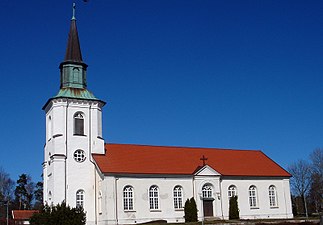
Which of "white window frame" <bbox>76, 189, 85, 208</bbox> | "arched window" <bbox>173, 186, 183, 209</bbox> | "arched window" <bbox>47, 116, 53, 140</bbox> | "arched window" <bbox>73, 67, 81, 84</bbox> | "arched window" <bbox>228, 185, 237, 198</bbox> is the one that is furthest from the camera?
"arched window" <bbox>228, 185, 237, 198</bbox>

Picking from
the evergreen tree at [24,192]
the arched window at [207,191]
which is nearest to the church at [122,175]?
the arched window at [207,191]

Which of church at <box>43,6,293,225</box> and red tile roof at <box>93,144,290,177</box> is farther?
red tile roof at <box>93,144,290,177</box>

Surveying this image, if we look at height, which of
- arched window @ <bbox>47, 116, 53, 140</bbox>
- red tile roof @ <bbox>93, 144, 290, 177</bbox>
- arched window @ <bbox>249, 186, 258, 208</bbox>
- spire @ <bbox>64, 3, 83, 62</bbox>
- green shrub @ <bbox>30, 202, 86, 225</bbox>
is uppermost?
spire @ <bbox>64, 3, 83, 62</bbox>

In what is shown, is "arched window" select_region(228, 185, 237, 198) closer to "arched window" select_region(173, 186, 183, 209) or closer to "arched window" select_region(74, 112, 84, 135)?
"arched window" select_region(173, 186, 183, 209)

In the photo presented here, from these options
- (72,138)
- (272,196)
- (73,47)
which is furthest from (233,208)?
(73,47)

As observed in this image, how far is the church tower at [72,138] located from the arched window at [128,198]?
2944mm

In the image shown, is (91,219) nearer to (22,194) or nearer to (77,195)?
(77,195)

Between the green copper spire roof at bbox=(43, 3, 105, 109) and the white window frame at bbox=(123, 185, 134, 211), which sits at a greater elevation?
the green copper spire roof at bbox=(43, 3, 105, 109)

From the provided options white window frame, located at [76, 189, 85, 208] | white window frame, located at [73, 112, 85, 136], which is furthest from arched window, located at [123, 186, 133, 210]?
white window frame, located at [73, 112, 85, 136]

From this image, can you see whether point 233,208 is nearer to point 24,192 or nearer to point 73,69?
point 73,69

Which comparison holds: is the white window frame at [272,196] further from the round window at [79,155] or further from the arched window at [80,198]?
the round window at [79,155]

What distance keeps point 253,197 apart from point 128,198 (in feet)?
49.6

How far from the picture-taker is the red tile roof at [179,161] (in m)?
45.1

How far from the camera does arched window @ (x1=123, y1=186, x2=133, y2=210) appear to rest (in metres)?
43.6
